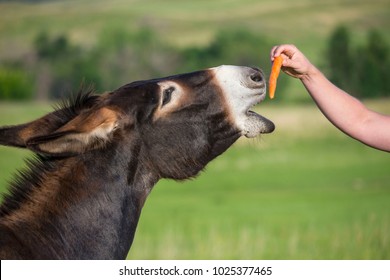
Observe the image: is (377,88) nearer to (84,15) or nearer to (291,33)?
(291,33)

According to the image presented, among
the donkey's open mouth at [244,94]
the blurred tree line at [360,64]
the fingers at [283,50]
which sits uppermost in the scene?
the fingers at [283,50]

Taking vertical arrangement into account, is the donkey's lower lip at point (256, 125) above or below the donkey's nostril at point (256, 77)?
below

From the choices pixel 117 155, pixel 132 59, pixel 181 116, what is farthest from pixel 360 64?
pixel 117 155

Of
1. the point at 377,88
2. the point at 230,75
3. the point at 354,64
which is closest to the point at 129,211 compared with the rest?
the point at 230,75

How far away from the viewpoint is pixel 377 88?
42.8m

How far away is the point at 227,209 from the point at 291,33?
117 ft

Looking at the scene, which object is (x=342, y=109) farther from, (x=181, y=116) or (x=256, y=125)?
(x=181, y=116)

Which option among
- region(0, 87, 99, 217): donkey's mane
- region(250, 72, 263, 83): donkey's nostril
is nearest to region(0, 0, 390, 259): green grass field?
region(0, 87, 99, 217): donkey's mane

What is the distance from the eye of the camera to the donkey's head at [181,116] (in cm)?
569

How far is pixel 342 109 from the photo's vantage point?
622 cm

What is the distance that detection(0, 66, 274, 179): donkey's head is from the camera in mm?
5691

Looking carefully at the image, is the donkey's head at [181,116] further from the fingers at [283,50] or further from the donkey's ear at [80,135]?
the fingers at [283,50]

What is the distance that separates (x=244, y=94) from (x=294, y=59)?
631 mm

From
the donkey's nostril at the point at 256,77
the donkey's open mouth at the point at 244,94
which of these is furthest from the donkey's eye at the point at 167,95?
the donkey's nostril at the point at 256,77
